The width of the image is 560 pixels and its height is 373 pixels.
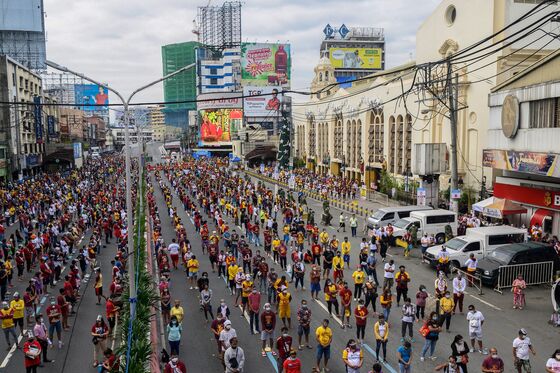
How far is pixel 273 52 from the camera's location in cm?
12412

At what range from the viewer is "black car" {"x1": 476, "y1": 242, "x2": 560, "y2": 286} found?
17594mm

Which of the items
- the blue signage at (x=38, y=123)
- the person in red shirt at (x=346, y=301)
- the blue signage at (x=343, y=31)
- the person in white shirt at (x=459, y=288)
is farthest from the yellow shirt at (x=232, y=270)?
the blue signage at (x=343, y=31)

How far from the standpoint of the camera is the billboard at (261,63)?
12169cm

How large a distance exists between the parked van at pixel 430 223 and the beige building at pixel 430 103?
487cm

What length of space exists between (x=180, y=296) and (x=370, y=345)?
7151 millimetres

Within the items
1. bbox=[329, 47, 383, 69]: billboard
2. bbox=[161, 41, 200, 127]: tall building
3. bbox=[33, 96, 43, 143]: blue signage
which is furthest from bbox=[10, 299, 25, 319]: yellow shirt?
bbox=[161, 41, 200, 127]: tall building

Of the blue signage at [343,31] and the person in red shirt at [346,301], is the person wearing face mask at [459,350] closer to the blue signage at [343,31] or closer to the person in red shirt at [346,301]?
the person in red shirt at [346,301]

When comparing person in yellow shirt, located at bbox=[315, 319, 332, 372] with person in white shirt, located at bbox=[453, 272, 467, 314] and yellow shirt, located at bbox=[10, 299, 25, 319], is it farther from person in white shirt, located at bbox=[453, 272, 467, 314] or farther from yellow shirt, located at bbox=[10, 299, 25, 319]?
yellow shirt, located at bbox=[10, 299, 25, 319]

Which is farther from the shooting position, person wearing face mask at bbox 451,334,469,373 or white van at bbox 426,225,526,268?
white van at bbox 426,225,526,268

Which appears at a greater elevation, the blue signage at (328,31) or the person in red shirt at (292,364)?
→ the blue signage at (328,31)

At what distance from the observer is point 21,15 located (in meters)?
73.8

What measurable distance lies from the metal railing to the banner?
548cm

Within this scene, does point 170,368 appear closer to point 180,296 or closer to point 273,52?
point 180,296

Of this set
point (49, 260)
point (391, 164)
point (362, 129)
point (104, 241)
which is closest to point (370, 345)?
point (49, 260)
